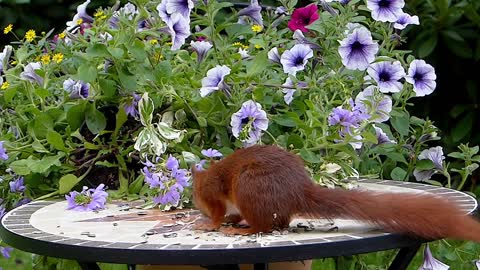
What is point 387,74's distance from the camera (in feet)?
6.46

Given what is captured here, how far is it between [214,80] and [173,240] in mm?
516

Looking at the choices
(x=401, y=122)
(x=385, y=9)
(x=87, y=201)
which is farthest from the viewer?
(x=401, y=122)

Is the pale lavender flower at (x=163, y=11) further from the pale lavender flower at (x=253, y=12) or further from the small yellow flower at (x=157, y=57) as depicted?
the pale lavender flower at (x=253, y=12)

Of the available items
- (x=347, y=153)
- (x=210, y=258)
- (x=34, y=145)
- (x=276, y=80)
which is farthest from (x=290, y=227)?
(x=34, y=145)

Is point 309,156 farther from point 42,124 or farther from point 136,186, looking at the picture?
point 42,124

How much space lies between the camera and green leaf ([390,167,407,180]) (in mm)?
2217

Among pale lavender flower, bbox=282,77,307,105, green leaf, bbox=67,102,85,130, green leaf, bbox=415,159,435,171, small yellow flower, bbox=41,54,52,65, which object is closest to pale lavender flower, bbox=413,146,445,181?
green leaf, bbox=415,159,435,171

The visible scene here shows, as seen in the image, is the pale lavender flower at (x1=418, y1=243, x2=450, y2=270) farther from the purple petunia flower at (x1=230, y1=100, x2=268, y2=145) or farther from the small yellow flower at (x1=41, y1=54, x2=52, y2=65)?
the small yellow flower at (x1=41, y1=54, x2=52, y2=65)

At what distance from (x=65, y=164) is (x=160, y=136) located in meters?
0.28

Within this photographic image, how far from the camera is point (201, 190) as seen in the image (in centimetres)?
155

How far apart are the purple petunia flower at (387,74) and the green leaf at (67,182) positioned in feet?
2.26

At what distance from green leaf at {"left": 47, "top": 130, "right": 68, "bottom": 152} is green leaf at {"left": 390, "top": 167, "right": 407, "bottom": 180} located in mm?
820

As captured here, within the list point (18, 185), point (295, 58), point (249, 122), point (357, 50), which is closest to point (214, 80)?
point (249, 122)

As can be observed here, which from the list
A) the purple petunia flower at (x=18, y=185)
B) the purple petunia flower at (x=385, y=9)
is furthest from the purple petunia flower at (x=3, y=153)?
the purple petunia flower at (x=385, y=9)
